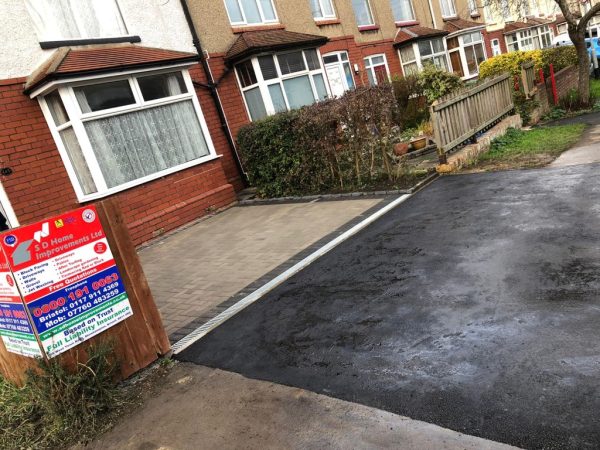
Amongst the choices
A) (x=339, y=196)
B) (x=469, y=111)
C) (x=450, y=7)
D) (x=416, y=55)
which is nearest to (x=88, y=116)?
(x=339, y=196)

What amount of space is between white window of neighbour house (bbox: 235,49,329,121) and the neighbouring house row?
4 cm

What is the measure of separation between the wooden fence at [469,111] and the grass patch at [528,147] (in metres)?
0.57

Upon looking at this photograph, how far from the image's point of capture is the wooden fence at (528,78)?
12.2 meters

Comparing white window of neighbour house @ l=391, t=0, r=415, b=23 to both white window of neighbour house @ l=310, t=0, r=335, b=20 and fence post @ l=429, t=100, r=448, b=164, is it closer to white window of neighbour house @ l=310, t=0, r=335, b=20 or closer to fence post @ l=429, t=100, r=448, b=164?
white window of neighbour house @ l=310, t=0, r=335, b=20

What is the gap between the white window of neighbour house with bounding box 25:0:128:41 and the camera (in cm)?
884

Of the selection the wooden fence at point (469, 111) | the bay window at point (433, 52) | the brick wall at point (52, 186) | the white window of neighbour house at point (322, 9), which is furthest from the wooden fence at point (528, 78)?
the brick wall at point (52, 186)

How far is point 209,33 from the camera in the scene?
12.4 meters

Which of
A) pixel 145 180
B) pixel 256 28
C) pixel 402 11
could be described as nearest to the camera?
pixel 145 180

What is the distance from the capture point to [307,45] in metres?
13.7

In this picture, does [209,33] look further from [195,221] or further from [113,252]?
[113,252]

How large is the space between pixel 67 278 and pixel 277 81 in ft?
35.3

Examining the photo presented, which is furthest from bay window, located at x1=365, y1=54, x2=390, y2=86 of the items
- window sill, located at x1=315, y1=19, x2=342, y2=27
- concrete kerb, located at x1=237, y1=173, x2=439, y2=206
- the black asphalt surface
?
the black asphalt surface

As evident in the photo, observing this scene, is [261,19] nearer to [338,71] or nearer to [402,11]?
[338,71]

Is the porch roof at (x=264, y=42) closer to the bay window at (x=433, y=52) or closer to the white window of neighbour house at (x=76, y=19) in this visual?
the white window of neighbour house at (x=76, y=19)
